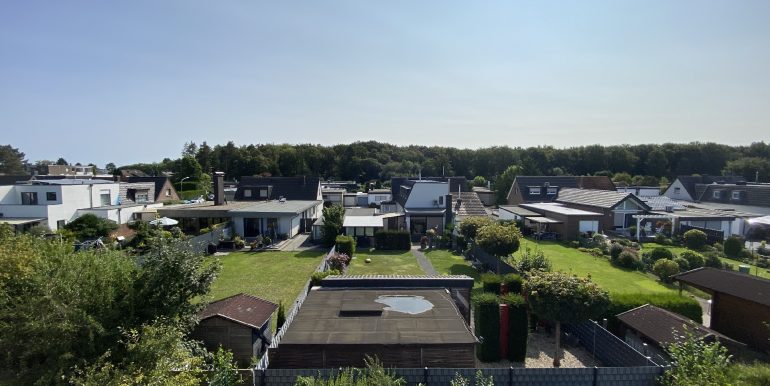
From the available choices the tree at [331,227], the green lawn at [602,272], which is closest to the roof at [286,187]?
the tree at [331,227]

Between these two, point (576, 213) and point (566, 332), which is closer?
point (566, 332)

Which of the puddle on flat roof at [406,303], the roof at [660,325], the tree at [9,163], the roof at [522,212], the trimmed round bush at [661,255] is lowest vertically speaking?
the trimmed round bush at [661,255]

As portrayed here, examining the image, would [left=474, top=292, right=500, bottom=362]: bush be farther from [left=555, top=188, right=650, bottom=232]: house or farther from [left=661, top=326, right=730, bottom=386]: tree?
[left=555, top=188, right=650, bottom=232]: house

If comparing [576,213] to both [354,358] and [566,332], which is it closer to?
[566,332]

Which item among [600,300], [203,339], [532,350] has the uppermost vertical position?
[600,300]

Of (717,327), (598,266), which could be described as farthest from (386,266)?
(717,327)

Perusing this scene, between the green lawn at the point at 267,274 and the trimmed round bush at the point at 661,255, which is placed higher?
the trimmed round bush at the point at 661,255

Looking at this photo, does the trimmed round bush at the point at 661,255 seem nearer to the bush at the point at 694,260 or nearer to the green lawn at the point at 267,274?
the bush at the point at 694,260

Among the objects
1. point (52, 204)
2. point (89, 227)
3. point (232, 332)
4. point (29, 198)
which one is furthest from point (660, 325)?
point (29, 198)
